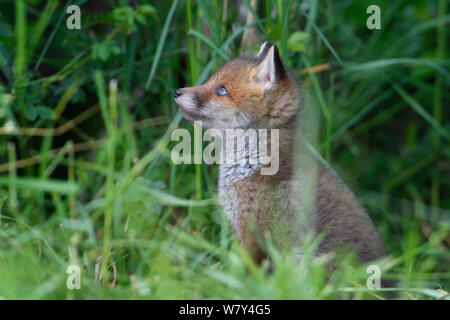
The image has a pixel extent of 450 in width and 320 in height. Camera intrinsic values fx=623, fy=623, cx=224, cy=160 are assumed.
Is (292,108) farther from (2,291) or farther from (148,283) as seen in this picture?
(2,291)

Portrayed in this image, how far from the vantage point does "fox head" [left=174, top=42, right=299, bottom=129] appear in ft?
12.7

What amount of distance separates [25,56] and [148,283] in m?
2.28

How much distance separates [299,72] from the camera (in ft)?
15.3

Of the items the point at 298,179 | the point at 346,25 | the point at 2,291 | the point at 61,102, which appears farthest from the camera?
the point at 346,25

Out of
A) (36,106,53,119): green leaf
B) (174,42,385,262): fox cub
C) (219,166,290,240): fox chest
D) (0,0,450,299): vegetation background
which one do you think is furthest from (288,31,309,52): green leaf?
(36,106,53,119): green leaf

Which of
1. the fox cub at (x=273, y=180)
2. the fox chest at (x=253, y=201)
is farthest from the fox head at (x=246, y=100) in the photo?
the fox chest at (x=253, y=201)

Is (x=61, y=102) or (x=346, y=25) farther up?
(x=346, y=25)

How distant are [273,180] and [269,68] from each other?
0.68m

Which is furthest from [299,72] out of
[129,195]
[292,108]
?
[129,195]

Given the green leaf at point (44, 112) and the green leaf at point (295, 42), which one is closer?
the green leaf at point (295, 42)

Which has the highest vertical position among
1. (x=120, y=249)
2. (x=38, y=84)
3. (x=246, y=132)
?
(x=38, y=84)

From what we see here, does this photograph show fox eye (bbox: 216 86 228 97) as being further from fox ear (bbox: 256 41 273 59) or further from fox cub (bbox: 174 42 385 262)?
fox ear (bbox: 256 41 273 59)

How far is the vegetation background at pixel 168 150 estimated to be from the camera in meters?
3.31

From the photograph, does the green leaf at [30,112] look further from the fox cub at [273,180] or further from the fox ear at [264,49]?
the fox ear at [264,49]
